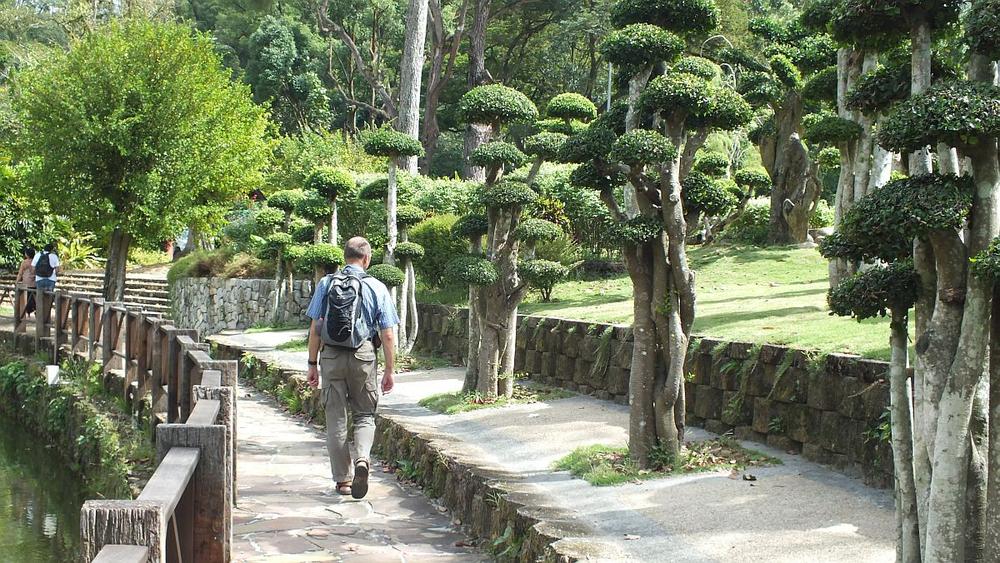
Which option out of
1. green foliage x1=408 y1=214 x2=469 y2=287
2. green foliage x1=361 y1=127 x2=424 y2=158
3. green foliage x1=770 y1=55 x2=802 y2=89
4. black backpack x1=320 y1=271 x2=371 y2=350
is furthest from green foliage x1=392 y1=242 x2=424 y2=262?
black backpack x1=320 y1=271 x2=371 y2=350

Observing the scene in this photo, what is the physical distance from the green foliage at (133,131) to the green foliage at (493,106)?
9.81m

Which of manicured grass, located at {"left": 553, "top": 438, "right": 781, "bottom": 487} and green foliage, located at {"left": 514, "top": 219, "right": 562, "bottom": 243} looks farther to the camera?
green foliage, located at {"left": 514, "top": 219, "right": 562, "bottom": 243}

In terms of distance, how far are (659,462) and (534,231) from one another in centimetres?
412

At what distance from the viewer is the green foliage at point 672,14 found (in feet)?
26.6

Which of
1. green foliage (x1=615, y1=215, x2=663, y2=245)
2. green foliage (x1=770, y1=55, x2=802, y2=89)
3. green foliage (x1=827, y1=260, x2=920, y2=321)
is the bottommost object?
green foliage (x1=827, y1=260, x2=920, y2=321)

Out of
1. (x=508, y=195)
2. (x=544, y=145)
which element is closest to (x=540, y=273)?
(x=508, y=195)

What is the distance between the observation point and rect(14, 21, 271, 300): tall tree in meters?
19.0

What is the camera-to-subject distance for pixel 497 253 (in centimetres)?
1167

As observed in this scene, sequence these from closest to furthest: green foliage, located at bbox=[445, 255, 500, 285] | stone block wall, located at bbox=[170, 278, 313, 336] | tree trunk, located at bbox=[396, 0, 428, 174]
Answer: green foliage, located at bbox=[445, 255, 500, 285]
stone block wall, located at bbox=[170, 278, 313, 336]
tree trunk, located at bbox=[396, 0, 428, 174]

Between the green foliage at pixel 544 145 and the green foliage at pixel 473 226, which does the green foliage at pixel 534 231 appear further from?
the green foliage at pixel 473 226

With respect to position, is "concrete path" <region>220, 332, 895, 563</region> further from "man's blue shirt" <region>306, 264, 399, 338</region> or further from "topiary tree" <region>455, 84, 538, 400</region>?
"topiary tree" <region>455, 84, 538, 400</region>

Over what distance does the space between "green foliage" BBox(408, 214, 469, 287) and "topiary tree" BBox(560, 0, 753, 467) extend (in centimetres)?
982

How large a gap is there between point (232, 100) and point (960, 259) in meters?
18.4

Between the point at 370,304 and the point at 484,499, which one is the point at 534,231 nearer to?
the point at 370,304
